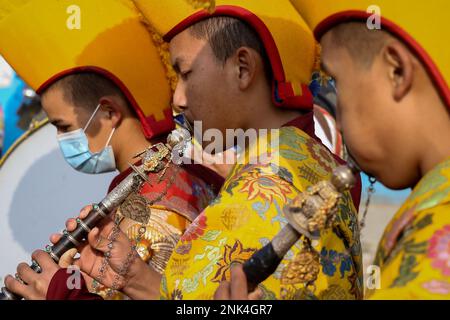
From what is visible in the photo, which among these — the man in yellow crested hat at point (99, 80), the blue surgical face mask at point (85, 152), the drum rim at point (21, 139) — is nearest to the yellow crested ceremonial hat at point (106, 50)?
the man in yellow crested hat at point (99, 80)

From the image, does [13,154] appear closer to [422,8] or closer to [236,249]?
[236,249]

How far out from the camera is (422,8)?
1.75 metres

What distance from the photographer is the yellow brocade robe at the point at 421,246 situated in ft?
4.97

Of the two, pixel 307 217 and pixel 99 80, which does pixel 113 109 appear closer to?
pixel 99 80

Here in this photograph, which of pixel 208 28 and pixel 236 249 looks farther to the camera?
pixel 208 28

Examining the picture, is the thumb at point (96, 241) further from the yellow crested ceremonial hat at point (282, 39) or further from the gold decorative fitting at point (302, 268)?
the gold decorative fitting at point (302, 268)

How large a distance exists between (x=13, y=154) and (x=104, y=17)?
4.00ft

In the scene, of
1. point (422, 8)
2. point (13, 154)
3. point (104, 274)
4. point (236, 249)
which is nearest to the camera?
point (422, 8)

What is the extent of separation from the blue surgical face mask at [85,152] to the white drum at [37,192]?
2.40ft

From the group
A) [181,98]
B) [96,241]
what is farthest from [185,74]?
[96,241]

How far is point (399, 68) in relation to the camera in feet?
5.54

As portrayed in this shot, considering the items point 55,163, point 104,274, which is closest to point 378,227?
point 55,163

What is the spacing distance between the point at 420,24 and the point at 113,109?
6.00 ft

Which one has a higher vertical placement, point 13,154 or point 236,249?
point 13,154
